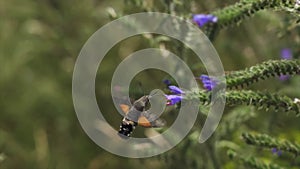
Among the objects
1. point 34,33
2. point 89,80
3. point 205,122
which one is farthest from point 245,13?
point 34,33

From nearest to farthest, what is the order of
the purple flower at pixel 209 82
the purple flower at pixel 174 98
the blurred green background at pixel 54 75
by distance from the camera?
the purple flower at pixel 174 98 < the purple flower at pixel 209 82 < the blurred green background at pixel 54 75

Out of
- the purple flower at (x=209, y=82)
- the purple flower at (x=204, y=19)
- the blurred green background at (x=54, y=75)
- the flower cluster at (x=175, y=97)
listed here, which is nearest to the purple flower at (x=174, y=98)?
the flower cluster at (x=175, y=97)

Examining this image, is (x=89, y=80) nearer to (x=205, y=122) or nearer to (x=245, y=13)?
(x=205, y=122)

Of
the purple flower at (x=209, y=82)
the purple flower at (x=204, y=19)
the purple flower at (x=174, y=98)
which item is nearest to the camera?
the purple flower at (x=174, y=98)

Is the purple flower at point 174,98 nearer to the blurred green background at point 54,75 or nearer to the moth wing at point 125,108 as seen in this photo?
the moth wing at point 125,108

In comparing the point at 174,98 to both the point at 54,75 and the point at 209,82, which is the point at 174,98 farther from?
the point at 54,75

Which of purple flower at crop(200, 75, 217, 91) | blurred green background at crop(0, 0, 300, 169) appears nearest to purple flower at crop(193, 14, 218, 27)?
purple flower at crop(200, 75, 217, 91)

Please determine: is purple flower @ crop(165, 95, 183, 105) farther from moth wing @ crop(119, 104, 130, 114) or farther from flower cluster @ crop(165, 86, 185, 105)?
moth wing @ crop(119, 104, 130, 114)

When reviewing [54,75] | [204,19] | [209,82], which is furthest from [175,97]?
→ [54,75]
